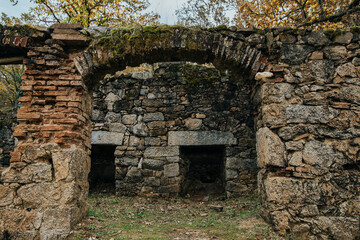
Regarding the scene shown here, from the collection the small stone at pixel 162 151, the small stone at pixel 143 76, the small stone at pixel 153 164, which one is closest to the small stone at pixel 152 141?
the small stone at pixel 162 151

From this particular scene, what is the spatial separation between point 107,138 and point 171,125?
5.45 ft

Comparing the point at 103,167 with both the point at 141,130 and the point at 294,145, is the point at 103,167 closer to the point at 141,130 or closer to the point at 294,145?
the point at 141,130

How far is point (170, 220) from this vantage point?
427 cm

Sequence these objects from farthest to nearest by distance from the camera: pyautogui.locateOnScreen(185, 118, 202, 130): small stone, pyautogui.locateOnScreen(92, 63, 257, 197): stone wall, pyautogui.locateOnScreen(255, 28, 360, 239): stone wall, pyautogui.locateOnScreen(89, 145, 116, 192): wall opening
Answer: pyautogui.locateOnScreen(89, 145, 116, 192): wall opening, pyautogui.locateOnScreen(185, 118, 202, 130): small stone, pyautogui.locateOnScreen(92, 63, 257, 197): stone wall, pyautogui.locateOnScreen(255, 28, 360, 239): stone wall

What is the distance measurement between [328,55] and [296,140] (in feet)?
4.00

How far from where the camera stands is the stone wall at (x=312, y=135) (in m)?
2.95

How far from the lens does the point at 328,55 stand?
3.28 m

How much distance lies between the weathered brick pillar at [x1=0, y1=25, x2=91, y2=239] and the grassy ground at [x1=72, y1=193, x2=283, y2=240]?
1.30 ft

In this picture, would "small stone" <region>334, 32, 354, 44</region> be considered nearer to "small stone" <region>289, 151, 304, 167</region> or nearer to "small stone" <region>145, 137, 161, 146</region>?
"small stone" <region>289, 151, 304, 167</region>

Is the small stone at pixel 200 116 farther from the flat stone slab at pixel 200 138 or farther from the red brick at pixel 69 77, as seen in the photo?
the red brick at pixel 69 77

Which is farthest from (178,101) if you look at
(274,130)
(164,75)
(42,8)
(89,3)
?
(42,8)

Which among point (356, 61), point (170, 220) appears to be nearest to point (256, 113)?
point (356, 61)

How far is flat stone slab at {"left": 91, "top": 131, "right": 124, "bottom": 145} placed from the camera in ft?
20.7

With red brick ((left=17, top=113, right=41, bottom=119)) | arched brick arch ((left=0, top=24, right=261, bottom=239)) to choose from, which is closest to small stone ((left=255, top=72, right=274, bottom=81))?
arched brick arch ((left=0, top=24, right=261, bottom=239))
